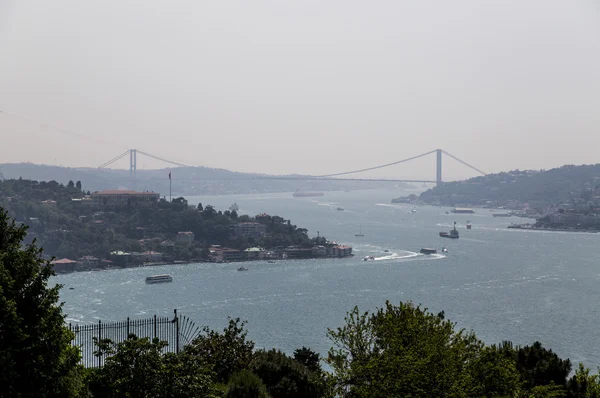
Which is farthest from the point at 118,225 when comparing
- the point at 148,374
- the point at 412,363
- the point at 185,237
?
the point at 412,363

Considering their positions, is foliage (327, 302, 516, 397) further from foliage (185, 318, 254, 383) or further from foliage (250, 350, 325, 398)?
foliage (185, 318, 254, 383)

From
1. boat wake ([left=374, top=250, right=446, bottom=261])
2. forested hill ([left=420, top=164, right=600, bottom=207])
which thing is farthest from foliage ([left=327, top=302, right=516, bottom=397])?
forested hill ([left=420, top=164, right=600, bottom=207])

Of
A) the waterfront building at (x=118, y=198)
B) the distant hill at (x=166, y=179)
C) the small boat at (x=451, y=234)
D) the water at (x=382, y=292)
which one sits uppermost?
the distant hill at (x=166, y=179)

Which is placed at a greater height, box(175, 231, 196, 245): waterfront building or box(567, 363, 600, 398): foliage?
box(567, 363, 600, 398): foliage

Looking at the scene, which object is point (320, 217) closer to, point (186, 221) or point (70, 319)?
point (186, 221)

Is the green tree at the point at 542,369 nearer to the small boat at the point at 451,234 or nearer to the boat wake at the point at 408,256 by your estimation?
the boat wake at the point at 408,256

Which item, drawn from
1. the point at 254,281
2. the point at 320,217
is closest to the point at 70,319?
the point at 254,281

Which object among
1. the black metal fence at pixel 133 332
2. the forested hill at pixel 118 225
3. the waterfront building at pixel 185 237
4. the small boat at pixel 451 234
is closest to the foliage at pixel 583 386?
the black metal fence at pixel 133 332
